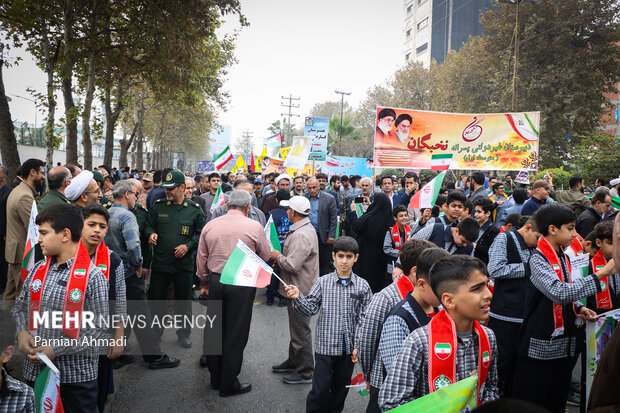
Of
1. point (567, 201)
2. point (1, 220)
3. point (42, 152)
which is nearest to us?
point (1, 220)

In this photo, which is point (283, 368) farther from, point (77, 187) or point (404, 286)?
point (77, 187)

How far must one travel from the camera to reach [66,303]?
278 centimetres

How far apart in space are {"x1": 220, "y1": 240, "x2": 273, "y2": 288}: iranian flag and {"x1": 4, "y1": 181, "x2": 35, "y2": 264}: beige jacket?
327 cm

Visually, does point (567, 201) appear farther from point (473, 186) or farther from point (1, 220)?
point (1, 220)

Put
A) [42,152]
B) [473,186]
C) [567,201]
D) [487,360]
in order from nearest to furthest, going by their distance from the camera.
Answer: [487,360]
[567,201]
[473,186]
[42,152]

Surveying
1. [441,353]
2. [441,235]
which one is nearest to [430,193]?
[441,235]

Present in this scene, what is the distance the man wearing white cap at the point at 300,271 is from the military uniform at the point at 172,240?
1216 mm

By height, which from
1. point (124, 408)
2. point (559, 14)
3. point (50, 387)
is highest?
point (559, 14)

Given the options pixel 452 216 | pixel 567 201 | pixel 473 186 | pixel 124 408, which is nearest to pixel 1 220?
pixel 124 408

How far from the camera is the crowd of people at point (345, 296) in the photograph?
211 centimetres

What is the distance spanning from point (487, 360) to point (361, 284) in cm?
165

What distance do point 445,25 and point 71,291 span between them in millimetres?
79013

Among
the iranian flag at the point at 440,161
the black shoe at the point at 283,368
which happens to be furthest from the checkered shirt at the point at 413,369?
the iranian flag at the point at 440,161

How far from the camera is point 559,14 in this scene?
22.3 meters
